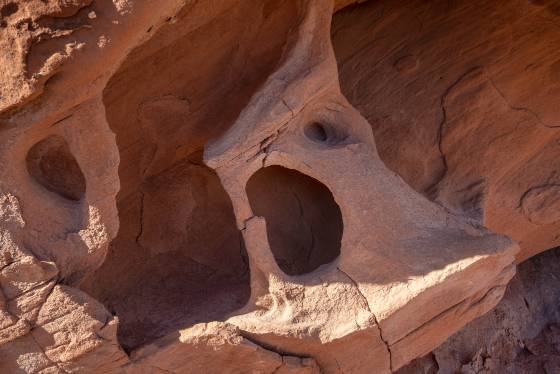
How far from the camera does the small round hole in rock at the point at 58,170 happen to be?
1.84 m

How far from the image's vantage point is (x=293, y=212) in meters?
2.28

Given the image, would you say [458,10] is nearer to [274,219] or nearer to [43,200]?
[274,219]

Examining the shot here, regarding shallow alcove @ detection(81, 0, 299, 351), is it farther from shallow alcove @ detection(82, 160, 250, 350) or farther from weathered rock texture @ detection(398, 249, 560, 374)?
weathered rock texture @ detection(398, 249, 560, 374)

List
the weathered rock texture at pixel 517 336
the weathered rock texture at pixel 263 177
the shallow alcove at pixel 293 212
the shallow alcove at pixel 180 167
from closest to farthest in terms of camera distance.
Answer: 1. the weathered rock texture at pixel 263 177
2. the shallow alcove at pixel 180 167
3. the shallow alcove at pixel 293 212
4. the weathered rock texture at pixel 517 336

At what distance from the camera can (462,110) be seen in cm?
251

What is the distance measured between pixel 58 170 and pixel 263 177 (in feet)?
2.17

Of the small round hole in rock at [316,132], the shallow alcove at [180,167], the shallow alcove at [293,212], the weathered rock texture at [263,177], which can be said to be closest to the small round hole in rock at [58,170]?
the weathered rock texture at [263,177]

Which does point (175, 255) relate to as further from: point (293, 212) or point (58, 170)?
point (58, 170)

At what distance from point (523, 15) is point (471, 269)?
1.06 m

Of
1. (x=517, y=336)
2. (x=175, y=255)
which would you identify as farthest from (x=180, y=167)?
(x=517, y=336)

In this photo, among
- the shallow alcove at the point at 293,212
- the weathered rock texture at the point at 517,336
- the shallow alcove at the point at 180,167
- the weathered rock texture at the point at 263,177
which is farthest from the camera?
the weathered rock texture at the point at 517,336

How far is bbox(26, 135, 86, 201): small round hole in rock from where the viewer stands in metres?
1.84

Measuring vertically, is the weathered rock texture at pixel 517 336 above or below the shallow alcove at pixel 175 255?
below

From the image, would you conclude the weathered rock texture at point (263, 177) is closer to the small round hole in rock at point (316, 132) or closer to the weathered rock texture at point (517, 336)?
the small round hole in rock at point (316, 132)
